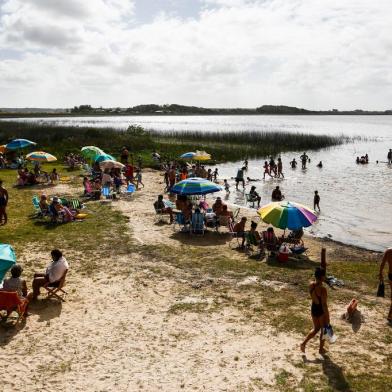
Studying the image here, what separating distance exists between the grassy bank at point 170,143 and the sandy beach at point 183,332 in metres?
23.4

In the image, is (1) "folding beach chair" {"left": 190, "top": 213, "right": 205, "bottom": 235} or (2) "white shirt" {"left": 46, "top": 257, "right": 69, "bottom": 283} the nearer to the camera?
(2) "white shirt" {"left": 46, "top": 257, "right": 69, "bottom": 283}

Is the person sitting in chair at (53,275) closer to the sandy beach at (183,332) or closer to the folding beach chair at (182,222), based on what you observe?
the sandy beach at (183,332)

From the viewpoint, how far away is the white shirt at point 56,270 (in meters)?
8.77

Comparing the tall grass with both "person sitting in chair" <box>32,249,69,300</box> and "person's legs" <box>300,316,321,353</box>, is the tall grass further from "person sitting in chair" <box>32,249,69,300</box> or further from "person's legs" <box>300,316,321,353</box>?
"person's legs" <box>300,316,321,353</box>

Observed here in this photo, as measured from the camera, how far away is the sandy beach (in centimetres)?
632

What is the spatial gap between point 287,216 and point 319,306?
503 centimetres

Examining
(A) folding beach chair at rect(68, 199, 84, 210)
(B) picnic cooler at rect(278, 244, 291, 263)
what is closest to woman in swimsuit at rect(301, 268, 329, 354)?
(B) picnic cooler at rect(278, 244, 291, 263)

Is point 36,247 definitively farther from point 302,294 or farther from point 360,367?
point 360,367

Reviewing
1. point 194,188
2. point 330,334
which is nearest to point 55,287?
point 330,334

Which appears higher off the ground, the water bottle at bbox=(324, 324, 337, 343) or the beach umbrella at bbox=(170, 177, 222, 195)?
the beach umbrella at bbox=(170, 177, 222, 195)

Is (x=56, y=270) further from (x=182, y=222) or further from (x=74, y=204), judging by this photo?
(x=74, y=204)

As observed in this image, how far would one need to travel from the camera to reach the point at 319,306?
691 centimetres

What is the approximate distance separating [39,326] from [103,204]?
35.5 ft

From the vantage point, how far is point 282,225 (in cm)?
1162
